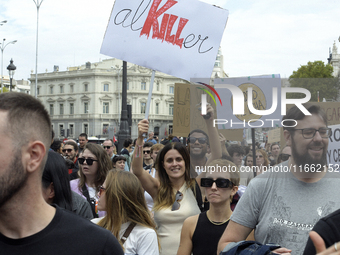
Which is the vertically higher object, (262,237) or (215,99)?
(215,99)

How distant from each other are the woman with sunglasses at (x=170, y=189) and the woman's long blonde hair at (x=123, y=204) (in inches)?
25.1

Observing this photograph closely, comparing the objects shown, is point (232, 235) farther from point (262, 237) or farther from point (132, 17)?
point (132, 17)

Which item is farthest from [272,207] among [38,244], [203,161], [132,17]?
[132,17]

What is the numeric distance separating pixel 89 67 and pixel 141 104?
45.3ft

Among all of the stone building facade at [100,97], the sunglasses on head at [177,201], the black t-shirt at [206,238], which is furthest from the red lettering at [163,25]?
the stone building facade at [100,97]

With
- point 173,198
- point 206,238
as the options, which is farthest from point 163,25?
point 206,238

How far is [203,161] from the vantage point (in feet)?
13.6

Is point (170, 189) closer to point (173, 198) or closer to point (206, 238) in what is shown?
point (173, 198)

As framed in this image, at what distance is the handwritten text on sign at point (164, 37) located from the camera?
13.0ft

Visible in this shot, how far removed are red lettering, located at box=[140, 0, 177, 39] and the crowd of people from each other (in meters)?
0.98

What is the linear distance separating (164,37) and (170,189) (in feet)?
5.12

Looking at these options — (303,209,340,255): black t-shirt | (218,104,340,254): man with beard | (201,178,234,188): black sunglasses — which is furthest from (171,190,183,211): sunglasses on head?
(303,209,340,255): black t-shirt

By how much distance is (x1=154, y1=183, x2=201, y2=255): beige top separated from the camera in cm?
335

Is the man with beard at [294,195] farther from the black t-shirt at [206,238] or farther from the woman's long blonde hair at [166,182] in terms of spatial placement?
the woman's long blonde hair at [166,182]
